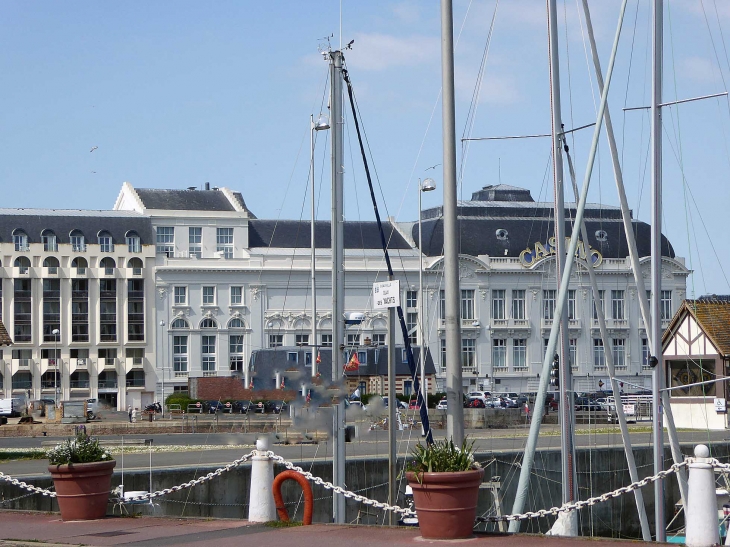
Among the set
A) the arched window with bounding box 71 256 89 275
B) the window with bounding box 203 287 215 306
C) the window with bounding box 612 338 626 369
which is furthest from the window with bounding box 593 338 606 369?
the arched window with bounding box 71 256 89 275

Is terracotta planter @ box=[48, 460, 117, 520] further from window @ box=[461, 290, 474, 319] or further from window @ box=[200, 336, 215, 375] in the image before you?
window @ box=[461, 290, 474, 319]

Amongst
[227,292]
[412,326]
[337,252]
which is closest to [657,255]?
[337,252]

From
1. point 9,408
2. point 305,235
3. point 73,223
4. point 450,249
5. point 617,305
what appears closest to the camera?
point 450,249

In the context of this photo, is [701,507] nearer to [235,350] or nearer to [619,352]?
[619,352]

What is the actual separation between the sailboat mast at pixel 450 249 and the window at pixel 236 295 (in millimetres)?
82697

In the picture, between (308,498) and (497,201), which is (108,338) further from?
(308,498)

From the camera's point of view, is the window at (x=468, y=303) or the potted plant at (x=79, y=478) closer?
the potted plant at (x=79, y=478)

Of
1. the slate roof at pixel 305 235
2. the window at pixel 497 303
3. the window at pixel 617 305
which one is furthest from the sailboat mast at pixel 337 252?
the window at pixel 617 305

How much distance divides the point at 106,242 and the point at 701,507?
87.2 meters

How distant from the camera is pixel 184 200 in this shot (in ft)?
322

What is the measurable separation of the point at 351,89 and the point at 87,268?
71558mm

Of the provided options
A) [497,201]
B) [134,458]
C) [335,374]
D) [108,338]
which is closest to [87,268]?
[108,338]

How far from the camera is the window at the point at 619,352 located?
9431 centimetres

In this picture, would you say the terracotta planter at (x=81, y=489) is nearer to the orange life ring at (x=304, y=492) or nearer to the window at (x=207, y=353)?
the orange life ring at (x=304, y=492)
